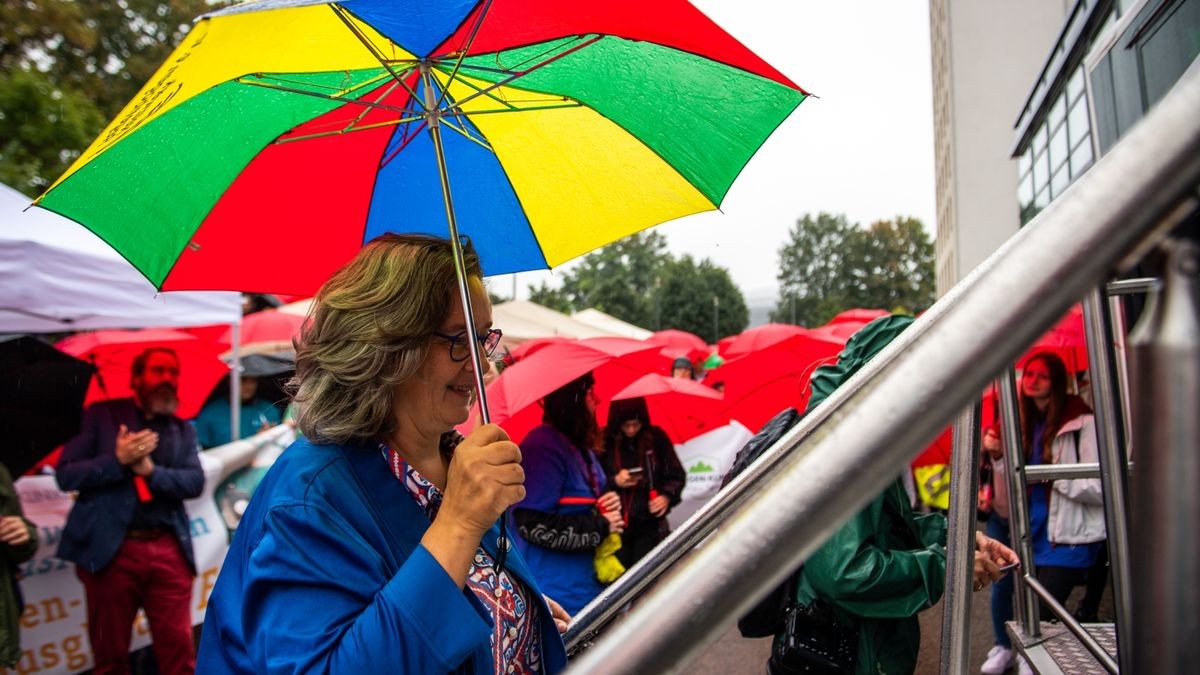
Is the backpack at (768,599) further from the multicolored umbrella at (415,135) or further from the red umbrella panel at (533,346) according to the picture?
the red umbrella panel at (533,346)

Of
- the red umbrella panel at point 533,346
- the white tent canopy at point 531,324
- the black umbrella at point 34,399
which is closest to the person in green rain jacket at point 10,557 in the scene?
the black umbrella at point 34,399

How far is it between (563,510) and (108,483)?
2650 mm

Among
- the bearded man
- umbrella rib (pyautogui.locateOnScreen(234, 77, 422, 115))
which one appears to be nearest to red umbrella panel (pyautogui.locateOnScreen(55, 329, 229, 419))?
the bearded man

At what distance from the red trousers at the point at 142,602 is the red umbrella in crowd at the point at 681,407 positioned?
2867 millimetres

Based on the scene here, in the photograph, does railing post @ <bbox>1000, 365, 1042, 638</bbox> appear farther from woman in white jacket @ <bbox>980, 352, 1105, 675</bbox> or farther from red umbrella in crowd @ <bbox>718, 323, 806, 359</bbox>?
red umbrella in crowd @ <bbox>718, 323, 806, 359</bbox>

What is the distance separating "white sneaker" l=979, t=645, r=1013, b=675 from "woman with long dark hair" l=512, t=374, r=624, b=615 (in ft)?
8.16

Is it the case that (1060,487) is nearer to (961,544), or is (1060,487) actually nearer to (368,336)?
(961,544)

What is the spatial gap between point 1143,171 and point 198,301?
235 inches

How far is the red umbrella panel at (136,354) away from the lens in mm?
6328

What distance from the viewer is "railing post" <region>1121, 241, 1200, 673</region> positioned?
58 centimetres

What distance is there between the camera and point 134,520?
490 centimetres

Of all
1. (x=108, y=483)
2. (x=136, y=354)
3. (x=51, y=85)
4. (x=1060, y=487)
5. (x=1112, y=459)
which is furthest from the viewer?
(x=51, y=85)

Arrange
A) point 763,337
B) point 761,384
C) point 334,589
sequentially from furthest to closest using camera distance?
point 763,337 < point 761,384 < point 334,589

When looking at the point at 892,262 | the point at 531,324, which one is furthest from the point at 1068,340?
the point at 892,262
